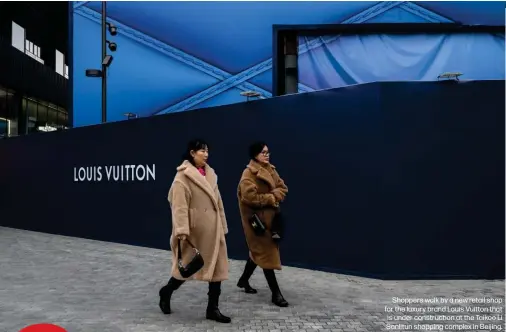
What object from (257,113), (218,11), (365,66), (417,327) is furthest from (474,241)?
(218,11)

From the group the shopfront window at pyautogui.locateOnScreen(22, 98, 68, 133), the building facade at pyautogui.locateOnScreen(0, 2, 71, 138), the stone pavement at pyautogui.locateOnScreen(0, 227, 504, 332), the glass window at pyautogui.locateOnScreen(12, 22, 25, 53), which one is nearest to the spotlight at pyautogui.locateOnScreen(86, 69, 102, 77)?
the stone pavement at pyautogui.locateOnScreen(0, 227, 504, 332)

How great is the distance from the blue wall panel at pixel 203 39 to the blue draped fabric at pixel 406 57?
2.35ft

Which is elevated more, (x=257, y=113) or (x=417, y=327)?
(x=257, y=113)

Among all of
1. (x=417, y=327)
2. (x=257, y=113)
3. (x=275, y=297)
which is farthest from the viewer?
(x=257, y=113)

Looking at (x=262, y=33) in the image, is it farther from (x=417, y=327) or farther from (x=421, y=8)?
(x=417, y=327)

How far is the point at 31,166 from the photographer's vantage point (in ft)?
41.5

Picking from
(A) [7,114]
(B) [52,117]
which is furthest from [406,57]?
(B) [52,117]

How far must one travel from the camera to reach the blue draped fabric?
12.8 meters

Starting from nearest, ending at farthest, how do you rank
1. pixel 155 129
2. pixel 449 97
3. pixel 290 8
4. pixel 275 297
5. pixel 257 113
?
pixel 275 297
pixel 449 97
pixel 257 113
pixel 155 129
pixel 290 8

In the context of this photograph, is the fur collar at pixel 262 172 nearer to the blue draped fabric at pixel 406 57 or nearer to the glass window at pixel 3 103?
the blue draped fabric at pixel 406 57

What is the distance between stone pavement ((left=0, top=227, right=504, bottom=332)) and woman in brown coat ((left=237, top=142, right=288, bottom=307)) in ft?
1.35

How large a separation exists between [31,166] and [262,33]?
6754 millimetres

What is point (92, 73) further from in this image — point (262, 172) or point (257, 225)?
point (257, 225)

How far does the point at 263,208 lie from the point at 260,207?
1.6 inches
